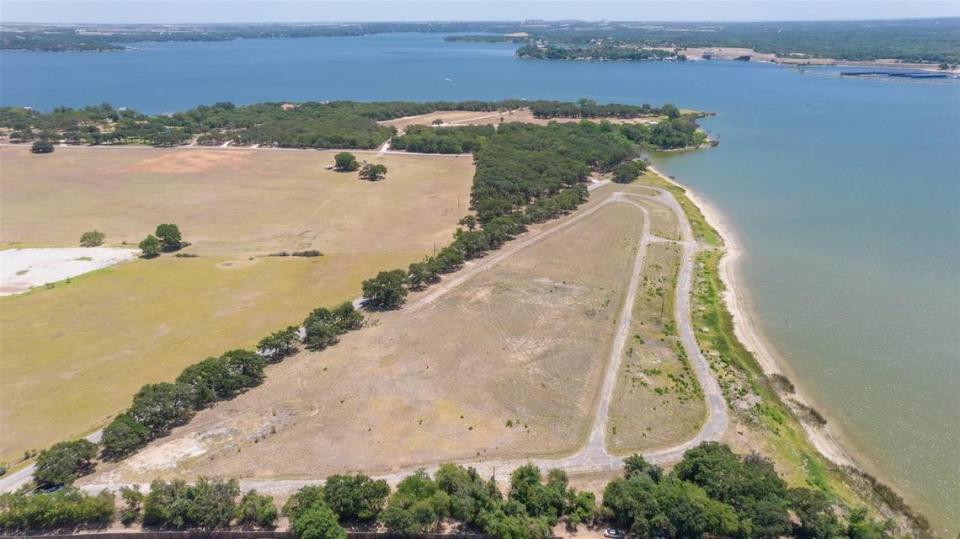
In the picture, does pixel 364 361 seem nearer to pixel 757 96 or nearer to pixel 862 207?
pixel 862 207

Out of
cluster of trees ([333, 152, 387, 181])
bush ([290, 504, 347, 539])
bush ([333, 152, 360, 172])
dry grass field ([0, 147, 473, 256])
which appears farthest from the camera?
bush ([333, 152, 360, 172])

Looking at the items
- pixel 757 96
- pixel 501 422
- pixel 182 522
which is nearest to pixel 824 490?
pixel 501 422

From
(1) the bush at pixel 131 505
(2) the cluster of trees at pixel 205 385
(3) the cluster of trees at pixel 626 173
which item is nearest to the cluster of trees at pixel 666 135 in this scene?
(3) the cluster of trees at pixel 626 173

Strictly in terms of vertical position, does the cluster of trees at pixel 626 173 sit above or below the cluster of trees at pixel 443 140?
below

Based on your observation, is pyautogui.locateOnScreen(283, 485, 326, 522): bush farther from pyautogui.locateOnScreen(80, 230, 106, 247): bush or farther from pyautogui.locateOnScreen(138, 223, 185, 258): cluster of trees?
pyautogui.locateOnScreen(80, 230, 106, 247): bush

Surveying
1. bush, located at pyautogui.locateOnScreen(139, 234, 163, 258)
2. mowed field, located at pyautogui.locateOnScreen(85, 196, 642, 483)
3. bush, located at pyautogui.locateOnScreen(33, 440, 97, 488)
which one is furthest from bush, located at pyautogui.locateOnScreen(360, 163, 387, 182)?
bush, located at pyautogui.locateOnScreen(33, 440, 97, 488)

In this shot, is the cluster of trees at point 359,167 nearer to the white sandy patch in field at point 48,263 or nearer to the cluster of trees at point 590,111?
the white sandy patch in field at point 48,263
